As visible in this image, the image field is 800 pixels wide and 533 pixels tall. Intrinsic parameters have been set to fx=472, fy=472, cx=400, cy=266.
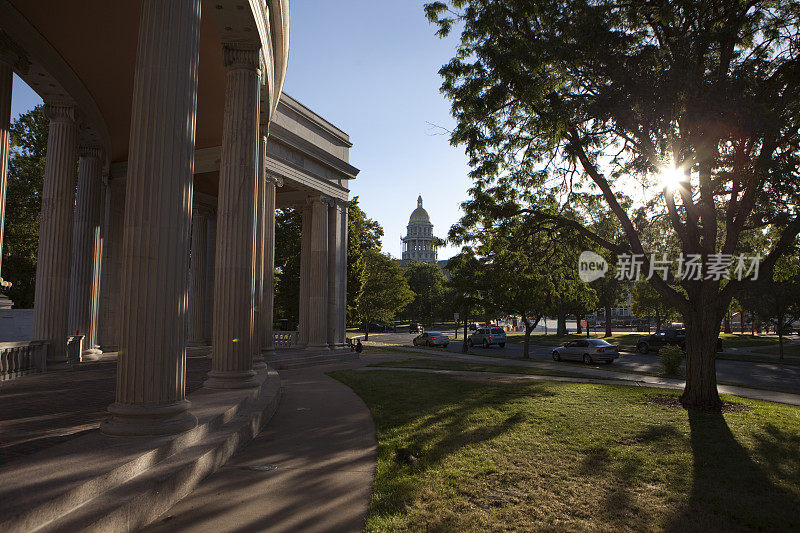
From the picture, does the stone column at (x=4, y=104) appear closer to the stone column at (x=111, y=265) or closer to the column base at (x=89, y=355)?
the column base at (x=89, y=355)

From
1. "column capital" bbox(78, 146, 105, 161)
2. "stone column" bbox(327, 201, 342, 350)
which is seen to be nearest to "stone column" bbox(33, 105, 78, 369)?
"column capital" bbox(78, 146, 105, 161)

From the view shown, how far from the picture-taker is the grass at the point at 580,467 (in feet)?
16.2

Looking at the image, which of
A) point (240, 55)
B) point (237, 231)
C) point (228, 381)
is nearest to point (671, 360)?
point (228, 381)

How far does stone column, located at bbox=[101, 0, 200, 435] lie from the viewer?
18.8 ft

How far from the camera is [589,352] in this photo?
27109 mm

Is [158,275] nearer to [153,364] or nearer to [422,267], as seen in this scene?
[153,364]

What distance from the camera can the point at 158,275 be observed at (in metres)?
5.79

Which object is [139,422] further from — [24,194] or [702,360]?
[24,194]

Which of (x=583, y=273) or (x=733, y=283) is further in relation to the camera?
(x=583, y=273)

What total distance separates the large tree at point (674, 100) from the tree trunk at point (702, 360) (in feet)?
0.08

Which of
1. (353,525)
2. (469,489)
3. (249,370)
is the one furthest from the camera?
(249,370)

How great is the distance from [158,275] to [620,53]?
11557 mm

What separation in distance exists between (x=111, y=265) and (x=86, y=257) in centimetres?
459

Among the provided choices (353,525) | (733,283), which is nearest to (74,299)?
(353,525)
